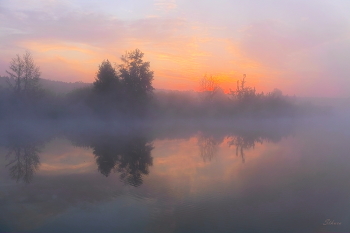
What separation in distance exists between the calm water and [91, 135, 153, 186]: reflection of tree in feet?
0.15

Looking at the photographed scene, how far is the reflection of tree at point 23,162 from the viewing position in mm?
12953

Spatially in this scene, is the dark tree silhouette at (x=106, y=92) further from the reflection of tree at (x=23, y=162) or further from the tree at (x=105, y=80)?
the reflection of tree at (x=23, y=162)

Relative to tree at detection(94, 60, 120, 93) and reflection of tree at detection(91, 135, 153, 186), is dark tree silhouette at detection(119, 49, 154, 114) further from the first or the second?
reflection of tree at detection(91, 135, 153, 186)

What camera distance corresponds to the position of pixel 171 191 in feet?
35.3

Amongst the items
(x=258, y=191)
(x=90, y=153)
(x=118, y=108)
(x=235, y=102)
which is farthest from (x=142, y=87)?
(x=258, y=191)

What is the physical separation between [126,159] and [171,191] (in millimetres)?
6378

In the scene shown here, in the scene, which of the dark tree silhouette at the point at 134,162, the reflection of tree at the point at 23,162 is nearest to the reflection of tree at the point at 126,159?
the dark tree silhouette at the point at 134,162

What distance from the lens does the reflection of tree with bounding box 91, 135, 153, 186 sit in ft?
43.8

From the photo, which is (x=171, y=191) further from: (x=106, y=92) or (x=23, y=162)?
(x=106, y=92)

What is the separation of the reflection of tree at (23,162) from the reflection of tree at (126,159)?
A: 9.81 ft

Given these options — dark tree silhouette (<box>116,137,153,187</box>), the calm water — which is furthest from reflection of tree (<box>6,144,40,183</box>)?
dark tree silhouette (<box>116,137,153,187</box>)

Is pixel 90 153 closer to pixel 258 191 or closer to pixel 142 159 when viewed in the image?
pixel 142 159

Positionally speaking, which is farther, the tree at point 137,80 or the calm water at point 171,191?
the tree at point 137,80

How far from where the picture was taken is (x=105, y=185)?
38.0 ft
